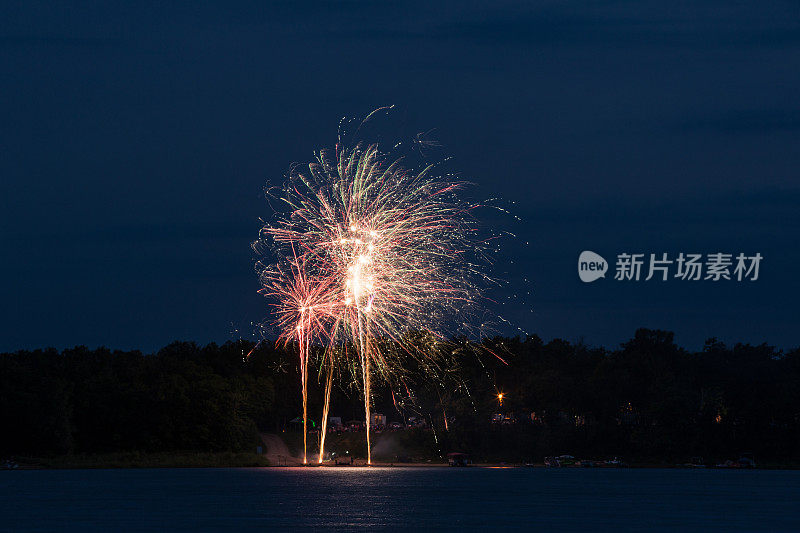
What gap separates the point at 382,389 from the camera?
190 meters

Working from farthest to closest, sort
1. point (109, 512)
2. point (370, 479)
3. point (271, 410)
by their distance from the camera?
point (271, 410) < point (370, 479) < point (109, 512)

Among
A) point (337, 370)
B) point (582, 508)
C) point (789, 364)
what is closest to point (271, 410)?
point (337, 370)

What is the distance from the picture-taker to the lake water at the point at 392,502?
6744 cm

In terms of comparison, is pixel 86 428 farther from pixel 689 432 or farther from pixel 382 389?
pixel 689 432

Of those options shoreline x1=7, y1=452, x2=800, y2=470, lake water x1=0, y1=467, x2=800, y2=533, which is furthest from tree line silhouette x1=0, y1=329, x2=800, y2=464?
lake water x1=0, y1=467, x2=800, y2=533

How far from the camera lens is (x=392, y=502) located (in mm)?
82750

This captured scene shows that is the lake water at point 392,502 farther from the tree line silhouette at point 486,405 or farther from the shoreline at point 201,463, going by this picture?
the tree line silhouette at point 486,405

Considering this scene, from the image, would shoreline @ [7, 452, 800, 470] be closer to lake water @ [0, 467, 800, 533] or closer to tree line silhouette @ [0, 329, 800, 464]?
tree line silhouette @ [0, 329, 800, 464]

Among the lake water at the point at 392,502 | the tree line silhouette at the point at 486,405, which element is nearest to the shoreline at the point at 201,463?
the tree line silhouette at the point at 486,405

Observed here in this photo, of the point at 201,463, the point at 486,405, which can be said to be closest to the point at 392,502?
the point at 201,463

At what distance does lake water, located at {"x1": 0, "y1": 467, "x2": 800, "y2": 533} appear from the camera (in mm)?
67438

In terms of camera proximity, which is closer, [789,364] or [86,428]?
[86,428]

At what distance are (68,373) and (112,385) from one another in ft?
43.8

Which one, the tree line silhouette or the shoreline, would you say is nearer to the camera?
the shoreline
